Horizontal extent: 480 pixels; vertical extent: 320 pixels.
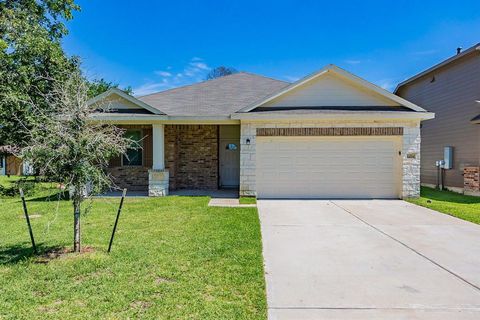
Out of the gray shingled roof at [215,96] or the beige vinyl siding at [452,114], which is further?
the beige vinyl siding at [452,114]

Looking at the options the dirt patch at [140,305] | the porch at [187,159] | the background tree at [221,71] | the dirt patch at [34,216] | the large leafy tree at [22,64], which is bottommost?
the dirt patch at [140,305]

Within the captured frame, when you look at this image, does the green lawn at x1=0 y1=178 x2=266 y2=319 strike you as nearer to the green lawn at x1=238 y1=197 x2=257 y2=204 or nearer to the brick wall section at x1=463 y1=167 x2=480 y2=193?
the green lawn at x1=238 y1=197 x2=257 y2=204

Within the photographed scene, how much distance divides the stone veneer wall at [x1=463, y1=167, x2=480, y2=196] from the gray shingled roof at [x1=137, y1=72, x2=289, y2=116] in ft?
27.8

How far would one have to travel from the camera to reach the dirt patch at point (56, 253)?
4.92 m

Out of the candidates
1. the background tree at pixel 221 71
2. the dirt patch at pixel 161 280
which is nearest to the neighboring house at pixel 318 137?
the dirt patch at pixel 161 280

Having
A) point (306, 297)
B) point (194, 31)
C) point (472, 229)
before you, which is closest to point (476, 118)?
point (472, 229)

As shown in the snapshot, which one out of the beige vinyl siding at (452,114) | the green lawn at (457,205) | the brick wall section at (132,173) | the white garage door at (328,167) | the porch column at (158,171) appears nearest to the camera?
the green lawn at (457,205)

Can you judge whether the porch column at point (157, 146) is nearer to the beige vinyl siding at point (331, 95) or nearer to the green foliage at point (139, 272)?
the beige vinyl siding at point (331, 95)

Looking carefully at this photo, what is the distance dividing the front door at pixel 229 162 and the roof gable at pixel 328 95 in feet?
9.80

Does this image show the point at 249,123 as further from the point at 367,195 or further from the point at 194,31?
the point at 194,31

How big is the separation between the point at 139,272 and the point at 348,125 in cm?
894

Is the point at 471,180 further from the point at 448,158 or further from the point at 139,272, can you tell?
the point at 139,272

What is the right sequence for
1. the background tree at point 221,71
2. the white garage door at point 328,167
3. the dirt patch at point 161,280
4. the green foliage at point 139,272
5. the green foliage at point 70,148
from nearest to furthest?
the green foliage at point 139,272
the dirt patch at point 161,280
the green foliage at point 70,148
the white garage door at point 328,167
the background tree at point 221,71

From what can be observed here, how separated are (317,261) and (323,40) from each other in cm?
1570
